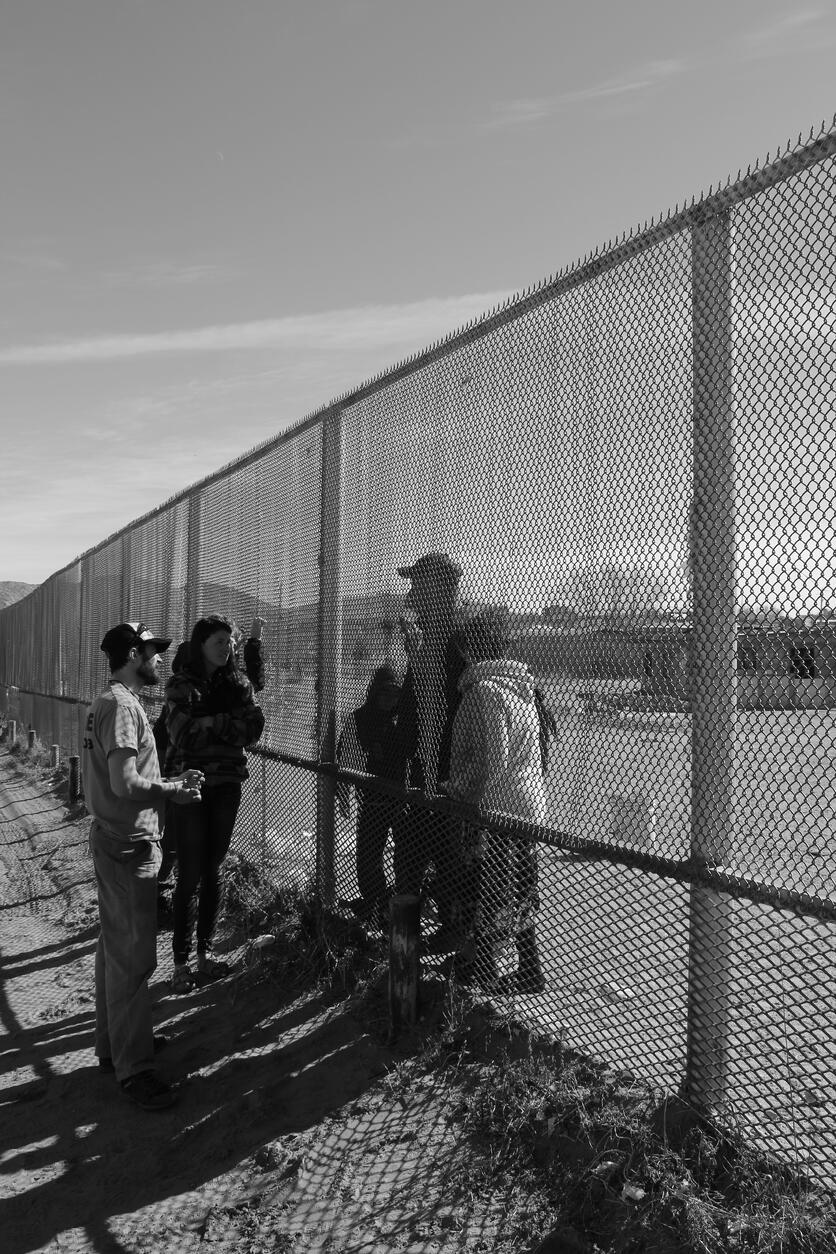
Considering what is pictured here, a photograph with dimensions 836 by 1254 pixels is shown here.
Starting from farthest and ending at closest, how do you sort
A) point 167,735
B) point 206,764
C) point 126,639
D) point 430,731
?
point 167,735
point 206,764
point 126,639
point 430,731

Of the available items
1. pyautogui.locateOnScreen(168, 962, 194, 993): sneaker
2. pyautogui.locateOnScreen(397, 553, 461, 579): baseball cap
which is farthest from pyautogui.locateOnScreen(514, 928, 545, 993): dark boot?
pyautogui.locateOnScreen(168, 962, 194, 993): sneaker

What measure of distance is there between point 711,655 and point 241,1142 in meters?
2.52

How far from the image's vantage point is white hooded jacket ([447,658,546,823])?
3.65 metres

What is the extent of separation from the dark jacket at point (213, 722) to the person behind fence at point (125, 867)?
0.98m

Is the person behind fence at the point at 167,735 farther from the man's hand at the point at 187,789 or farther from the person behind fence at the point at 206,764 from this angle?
the man's hand at the point at 187,789

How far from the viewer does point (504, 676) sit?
376 centimetres

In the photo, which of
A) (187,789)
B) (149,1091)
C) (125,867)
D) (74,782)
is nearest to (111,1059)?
(149,1091)

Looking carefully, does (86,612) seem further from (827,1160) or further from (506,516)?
(827,1160)

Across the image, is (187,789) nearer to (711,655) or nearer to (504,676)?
(504,676)

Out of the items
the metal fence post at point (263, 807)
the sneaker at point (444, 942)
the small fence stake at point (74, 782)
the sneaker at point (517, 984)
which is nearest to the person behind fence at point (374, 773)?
the sneaker at point (444, 942)

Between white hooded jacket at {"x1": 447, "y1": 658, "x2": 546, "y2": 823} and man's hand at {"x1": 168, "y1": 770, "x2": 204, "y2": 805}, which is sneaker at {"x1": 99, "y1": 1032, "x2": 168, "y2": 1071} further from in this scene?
white hooded jacket at {"x1": 447, "y1": 658, "x2": 546, "y2": 823}

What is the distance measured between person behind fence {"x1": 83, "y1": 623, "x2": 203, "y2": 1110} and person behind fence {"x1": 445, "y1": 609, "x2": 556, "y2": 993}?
1331 millimetres

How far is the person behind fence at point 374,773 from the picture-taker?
15.2ft

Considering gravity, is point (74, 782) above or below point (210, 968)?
above
